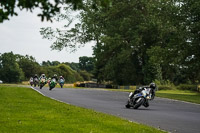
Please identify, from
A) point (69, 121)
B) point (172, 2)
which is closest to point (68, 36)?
point (172, 2)

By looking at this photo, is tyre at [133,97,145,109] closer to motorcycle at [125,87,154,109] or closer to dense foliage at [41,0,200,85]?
motorcycle at [125,87,154,109]

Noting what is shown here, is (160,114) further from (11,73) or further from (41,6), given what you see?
(11,73)

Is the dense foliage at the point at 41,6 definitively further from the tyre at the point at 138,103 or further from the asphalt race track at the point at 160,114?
the tyre at the point at 138,103

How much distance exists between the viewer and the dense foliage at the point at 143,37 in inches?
1603

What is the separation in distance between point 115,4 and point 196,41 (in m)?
21.7

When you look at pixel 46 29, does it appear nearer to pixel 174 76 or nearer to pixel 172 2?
pixel 174 76

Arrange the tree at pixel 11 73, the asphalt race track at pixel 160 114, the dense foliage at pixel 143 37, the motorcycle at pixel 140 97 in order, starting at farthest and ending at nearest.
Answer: the tree at pixel 11 73, the dense foliage at pixel 143 37, the motorcycle at pixel 140 97, the asphalt race track at pixel 160 114

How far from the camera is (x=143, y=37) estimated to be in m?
59.1

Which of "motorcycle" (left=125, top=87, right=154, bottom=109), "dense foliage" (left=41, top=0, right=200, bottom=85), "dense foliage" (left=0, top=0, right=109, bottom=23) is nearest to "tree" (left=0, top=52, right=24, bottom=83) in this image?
"dense foliage" (left=41, top=0, right=200, bottom=85)

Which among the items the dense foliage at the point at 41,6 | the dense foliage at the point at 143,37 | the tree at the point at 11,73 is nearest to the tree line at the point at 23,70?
the tree at the point at 11,73

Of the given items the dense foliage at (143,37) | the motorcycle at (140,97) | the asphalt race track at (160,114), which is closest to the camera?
the asphalt race track at (160,114)

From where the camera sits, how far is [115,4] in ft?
193

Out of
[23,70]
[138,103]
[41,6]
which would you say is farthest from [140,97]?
[23,70]

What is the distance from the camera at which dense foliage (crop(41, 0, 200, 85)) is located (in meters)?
40.7
